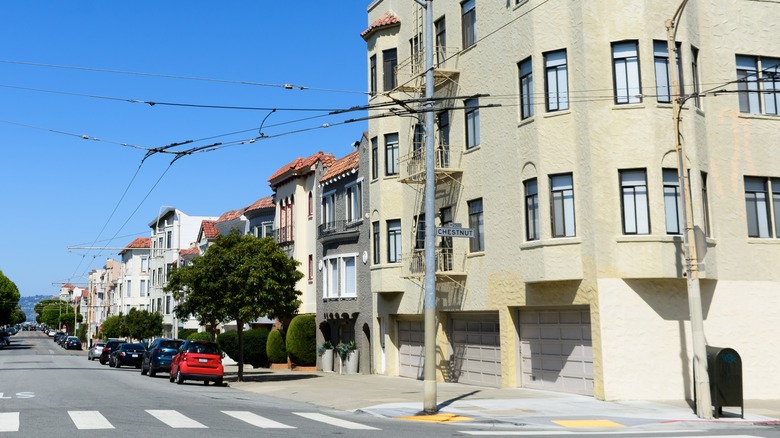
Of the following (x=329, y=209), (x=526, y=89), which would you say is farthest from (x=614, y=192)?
(x=329, y=209)

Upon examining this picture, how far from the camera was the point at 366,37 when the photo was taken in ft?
106

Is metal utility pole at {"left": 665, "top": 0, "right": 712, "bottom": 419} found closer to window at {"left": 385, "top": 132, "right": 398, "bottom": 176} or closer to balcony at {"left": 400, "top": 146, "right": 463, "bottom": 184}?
balcony at {"left": 400, "top": 146, "right": 463, "bottom": 184}

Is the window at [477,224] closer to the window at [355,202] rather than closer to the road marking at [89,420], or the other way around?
the window at [355,202]

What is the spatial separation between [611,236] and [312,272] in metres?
22.9

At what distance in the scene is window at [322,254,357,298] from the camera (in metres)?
35.2

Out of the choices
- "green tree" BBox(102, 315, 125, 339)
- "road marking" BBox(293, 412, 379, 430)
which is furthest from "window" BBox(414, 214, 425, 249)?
"green tree" BBox(102, 315, 125, 339)

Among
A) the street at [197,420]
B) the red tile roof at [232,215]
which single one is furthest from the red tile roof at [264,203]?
the street at [197,420]

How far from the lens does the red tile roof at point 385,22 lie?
1216 inches

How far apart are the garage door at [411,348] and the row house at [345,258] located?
2011mm

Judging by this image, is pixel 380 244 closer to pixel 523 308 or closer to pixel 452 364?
pixel 452 364

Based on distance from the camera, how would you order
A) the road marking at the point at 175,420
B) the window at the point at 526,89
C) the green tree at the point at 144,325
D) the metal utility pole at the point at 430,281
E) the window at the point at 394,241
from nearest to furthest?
the road marking at the point at 175,420 → the metal utility pole at the point at 430,281 → the window at the point at 526,89 → the window at the point at 394,241 → the green tree at the point at 144,325

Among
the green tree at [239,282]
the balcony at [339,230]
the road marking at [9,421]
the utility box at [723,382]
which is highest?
the balcony at [339,230]

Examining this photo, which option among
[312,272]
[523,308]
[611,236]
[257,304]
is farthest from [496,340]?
[312,272]

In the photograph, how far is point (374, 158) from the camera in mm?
32406
